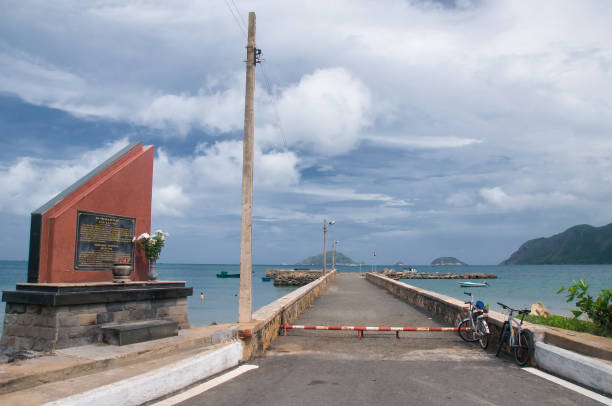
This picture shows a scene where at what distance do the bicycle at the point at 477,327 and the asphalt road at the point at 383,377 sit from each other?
0.68 ft

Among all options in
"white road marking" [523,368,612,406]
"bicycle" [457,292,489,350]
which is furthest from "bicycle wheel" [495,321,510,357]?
"white road marking" [523,368,612,406]

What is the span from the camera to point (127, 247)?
10.3 meters

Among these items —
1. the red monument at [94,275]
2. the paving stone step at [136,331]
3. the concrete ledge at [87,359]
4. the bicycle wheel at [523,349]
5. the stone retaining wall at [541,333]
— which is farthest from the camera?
the paving stone step at [136,331]

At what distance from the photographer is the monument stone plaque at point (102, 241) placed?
358 inches

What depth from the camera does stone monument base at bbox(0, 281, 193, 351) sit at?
7852mm

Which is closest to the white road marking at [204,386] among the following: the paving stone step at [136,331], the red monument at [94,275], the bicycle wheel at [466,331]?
the paving stone step at [136,331]

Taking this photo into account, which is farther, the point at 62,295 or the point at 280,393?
the point at 62,295

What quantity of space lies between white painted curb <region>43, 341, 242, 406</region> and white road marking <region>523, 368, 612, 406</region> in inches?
175

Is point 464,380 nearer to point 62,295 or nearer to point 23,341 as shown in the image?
point 62,295

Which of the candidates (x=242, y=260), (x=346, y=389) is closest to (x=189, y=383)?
(x=346, y=389)

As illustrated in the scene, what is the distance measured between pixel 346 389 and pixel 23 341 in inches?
218

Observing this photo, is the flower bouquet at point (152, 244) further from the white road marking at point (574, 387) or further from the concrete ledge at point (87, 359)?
the white road marking at point (574, 387)

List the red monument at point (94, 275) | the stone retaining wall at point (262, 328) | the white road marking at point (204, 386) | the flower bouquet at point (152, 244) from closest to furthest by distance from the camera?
the white road marking at point (204, 386) < the stone retaining wall at point (262, 328) < the red monument at point (94, 275) < the flower bouquet at point (152, 244)

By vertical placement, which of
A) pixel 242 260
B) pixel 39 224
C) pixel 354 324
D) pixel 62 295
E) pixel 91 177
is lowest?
pixel 354 324
